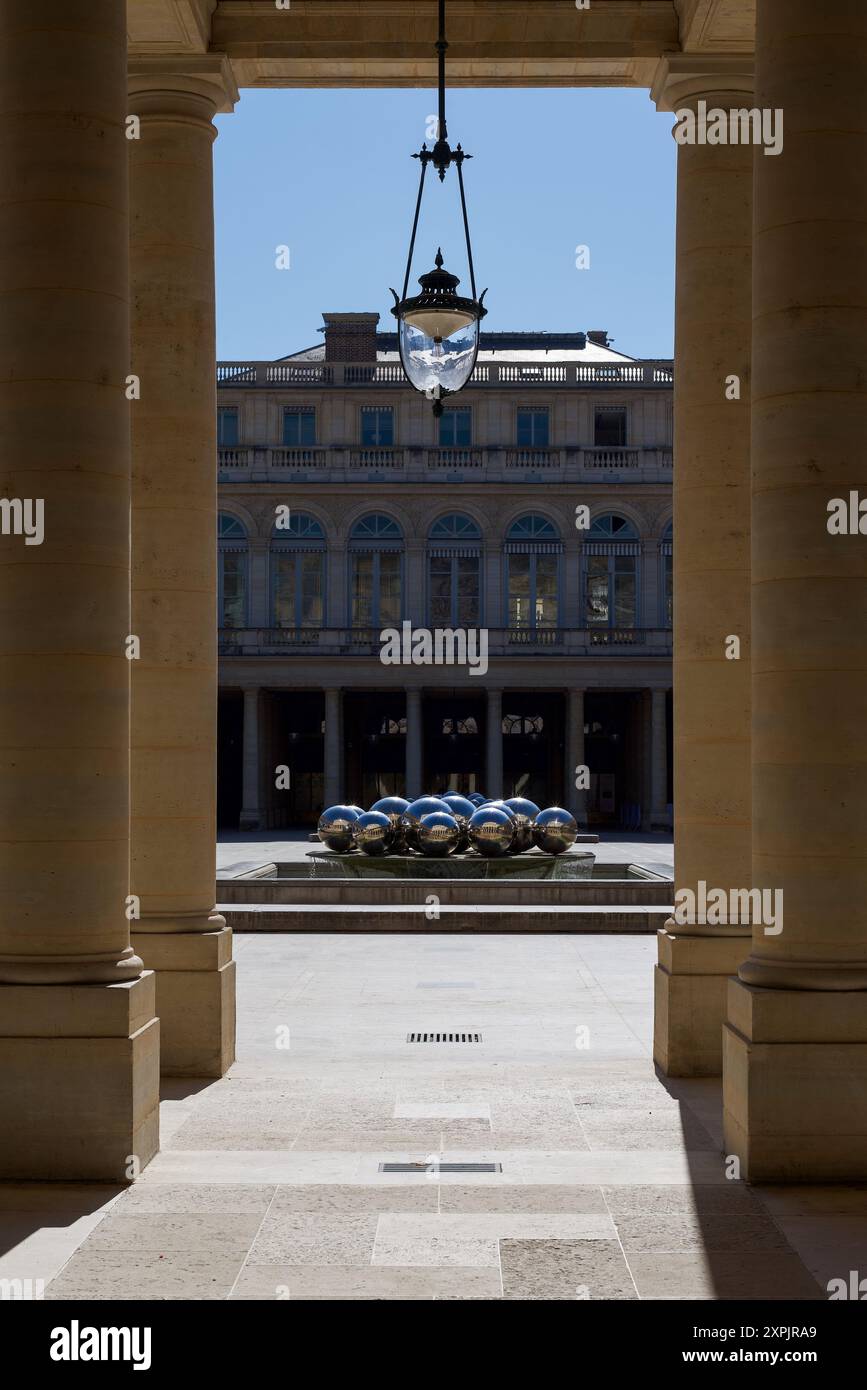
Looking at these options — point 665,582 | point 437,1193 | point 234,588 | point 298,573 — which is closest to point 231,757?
point 234,588

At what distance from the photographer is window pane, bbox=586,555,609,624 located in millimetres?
60750

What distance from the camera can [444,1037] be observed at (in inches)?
535

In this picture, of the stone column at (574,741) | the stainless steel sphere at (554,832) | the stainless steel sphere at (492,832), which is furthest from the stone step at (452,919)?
the stone column at (574,741)

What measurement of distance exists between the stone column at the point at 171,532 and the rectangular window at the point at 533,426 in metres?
50.7

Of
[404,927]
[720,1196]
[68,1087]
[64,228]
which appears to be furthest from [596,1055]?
[404,927]

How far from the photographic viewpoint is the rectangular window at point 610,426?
205 feet

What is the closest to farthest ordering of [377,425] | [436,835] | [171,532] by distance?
[171,532] < [436,835] < [377,425]

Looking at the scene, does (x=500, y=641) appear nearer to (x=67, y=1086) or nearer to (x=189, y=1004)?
(x=189, y=1004)

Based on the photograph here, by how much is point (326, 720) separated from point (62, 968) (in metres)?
51.2

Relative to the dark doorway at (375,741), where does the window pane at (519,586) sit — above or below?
above

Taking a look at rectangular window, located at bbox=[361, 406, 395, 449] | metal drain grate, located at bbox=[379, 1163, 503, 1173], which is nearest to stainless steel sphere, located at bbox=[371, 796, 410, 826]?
metal drain grate, located at bbox=[379, 1163, 503, 1173]

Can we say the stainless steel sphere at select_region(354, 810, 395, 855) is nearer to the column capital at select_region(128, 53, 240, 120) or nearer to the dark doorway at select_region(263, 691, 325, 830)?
the column capital at select_region(128, 53, 240, 120)

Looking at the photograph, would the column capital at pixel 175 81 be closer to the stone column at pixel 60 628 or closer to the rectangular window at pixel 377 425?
the stone column at pixel 60 628

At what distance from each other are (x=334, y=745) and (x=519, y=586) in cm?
982
